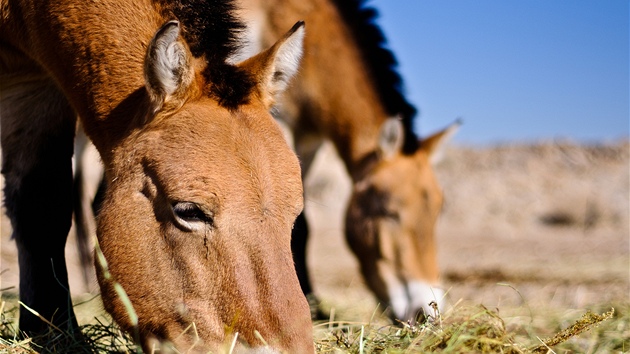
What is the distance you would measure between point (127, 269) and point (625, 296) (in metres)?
4.41

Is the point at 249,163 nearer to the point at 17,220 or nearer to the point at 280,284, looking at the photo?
the point at 280,284

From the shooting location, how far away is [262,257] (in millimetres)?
2250

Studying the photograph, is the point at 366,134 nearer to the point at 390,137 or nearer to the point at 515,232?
the point at 390,137

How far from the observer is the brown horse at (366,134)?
5.51 metres

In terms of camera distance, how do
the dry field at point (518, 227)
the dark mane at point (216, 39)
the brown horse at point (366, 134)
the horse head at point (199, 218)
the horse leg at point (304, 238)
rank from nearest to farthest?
1. the horse head at point (199, 218)
2. the dark mane at point (216, 39)
3. the horse leg at point (304, 238)
4. the brown horse at point (366, 134)
5. the dry field at point (518, 227)

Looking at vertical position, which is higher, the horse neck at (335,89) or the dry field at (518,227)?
the horse neck at (335,89)

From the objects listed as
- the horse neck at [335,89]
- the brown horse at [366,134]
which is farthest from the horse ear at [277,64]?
the horse neck at [335,89]

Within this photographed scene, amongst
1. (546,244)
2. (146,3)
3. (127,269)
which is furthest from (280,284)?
(546,244)

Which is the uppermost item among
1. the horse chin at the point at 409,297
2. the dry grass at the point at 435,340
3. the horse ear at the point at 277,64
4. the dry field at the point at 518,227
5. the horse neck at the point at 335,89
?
the horse ear at the point at 277,64

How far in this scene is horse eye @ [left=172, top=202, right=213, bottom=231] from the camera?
90.8 inches

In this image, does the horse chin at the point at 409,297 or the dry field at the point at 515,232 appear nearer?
the horse chin at the point at 409,297

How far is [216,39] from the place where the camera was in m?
2.80

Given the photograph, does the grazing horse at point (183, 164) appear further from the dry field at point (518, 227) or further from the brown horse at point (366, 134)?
the brown horse at point (366, 134)

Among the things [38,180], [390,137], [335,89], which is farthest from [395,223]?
[38,180]
